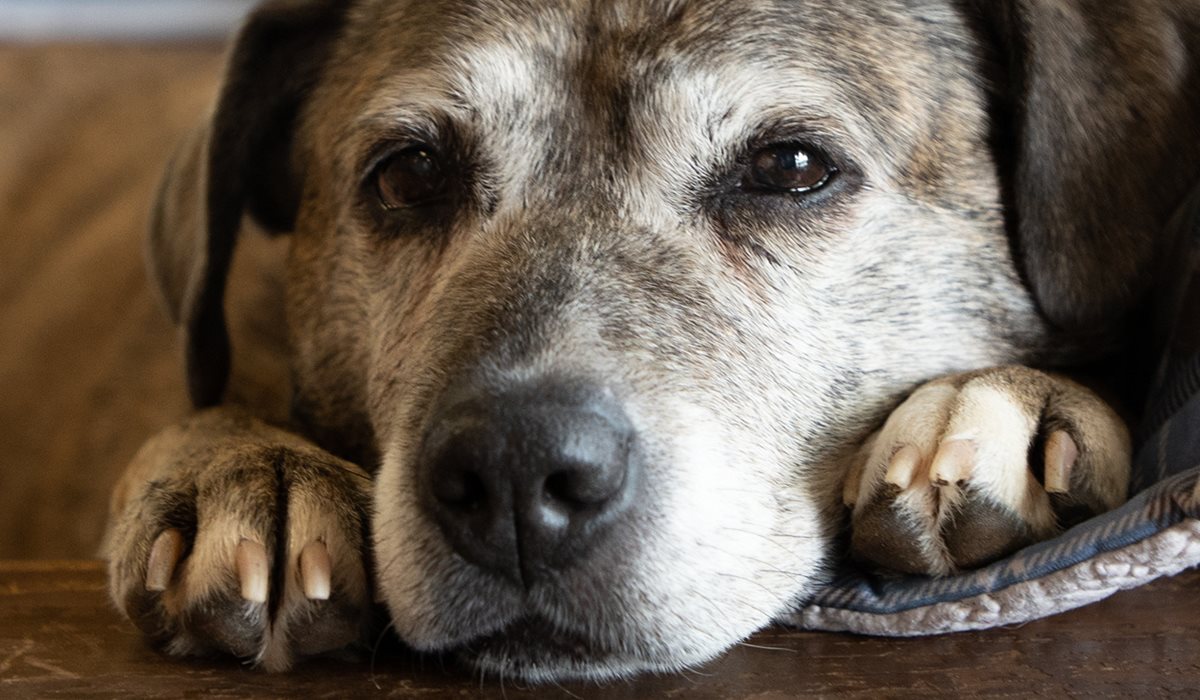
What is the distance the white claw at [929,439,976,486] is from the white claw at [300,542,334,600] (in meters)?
0.68

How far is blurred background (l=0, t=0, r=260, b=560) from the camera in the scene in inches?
107

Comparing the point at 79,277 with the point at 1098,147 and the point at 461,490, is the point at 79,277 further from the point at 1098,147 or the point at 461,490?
the point at 1098,147

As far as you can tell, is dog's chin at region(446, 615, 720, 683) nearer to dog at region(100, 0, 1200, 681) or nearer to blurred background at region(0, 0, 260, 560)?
dog at region(100, 0, 1200, 681)

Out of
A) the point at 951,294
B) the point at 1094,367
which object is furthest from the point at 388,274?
the point at 1094,367

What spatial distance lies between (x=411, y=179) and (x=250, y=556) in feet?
2.30

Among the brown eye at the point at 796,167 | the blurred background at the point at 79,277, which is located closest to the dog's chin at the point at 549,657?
the brown eye at the point at 796,167

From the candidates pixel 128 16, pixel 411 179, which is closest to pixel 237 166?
pixel 411 179

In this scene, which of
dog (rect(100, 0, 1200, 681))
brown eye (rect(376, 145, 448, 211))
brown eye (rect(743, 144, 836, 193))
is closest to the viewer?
dog (rect(100, 0, 1200, 681))

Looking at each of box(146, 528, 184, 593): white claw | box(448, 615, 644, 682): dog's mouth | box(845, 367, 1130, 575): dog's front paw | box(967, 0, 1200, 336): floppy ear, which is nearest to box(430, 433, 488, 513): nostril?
box(448, 615, 644, 682): dog's mouth

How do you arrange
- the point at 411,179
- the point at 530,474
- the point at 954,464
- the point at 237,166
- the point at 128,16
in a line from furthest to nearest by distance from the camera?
the point at 128,16 < the point at 237,166 < the point at 411,179 < the point at 954,464 < the point at 530,474

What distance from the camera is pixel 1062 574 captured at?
1376 millimetres

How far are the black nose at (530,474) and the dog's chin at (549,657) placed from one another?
0.07m

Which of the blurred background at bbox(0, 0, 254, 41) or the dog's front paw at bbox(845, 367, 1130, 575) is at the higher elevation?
the dog's front paw at bbox(845, 367, 1130, 575)

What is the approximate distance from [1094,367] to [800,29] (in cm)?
69
